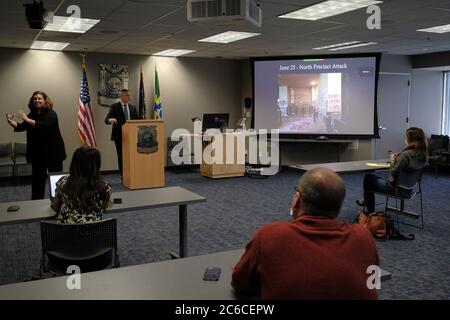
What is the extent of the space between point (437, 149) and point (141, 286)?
9.97 meters

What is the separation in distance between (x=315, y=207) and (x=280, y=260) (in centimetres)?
27

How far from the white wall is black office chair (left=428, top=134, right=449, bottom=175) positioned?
4.83m

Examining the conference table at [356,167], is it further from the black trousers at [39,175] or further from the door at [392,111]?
the door at [392,111]

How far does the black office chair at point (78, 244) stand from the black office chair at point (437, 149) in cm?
870

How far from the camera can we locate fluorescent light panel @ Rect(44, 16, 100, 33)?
19.9 ft

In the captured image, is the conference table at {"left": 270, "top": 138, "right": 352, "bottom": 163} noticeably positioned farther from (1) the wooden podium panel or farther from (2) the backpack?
(2) the backpack

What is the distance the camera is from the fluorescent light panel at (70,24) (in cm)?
606

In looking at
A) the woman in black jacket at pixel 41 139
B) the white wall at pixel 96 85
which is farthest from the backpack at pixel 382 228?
the white wall at pixel 96 85

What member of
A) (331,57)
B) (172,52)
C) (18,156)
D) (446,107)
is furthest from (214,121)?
(446,107)

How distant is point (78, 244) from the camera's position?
2.76 m

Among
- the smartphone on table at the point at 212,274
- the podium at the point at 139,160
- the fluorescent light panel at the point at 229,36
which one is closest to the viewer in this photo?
the smartphone on table at the point at 212,274

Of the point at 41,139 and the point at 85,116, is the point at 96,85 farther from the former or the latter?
the point at 41,139
